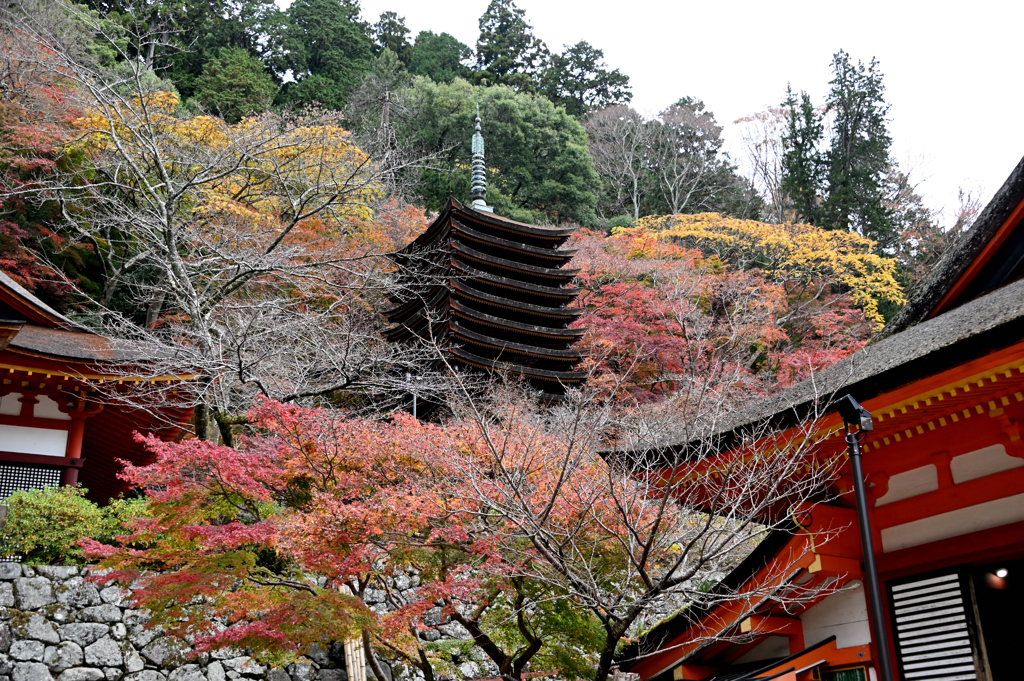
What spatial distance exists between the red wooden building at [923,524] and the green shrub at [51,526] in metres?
7.64

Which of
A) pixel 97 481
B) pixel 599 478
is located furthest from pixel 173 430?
pixel 599 478

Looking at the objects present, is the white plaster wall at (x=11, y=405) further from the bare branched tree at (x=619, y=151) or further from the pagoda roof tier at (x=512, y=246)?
the bare branched tree at (x=619, y=151)

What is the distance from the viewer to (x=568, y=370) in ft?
68.1

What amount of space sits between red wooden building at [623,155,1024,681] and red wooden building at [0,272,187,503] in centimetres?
885

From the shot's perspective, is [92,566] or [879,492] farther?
[92,566]

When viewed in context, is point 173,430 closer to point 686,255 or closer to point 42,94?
point 42,94

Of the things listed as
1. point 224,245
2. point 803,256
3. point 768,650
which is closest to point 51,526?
point 224,245

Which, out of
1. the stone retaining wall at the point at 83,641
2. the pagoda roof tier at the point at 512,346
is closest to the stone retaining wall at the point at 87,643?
the stone retaining wall at the point at 83,641

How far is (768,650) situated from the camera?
5898 millimetres

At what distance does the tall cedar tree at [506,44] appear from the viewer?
36562 millimetres

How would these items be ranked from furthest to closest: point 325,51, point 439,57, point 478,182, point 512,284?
point 439,57, point 325,51, point 478,182, point 512,284

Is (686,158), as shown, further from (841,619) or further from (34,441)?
(841,619)

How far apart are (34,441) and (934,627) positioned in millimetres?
11733

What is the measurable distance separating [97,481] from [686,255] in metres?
15.7
